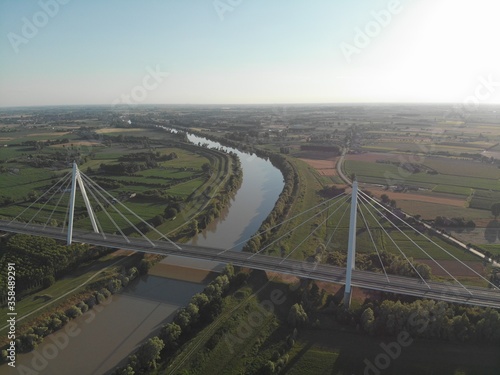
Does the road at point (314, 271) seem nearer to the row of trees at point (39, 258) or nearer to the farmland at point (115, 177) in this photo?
the row of trees at point (39, 258)

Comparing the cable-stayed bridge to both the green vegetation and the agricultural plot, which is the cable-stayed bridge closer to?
the green vegetation

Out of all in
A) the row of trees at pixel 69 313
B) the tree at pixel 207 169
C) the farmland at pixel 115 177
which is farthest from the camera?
the tree at pixel 207 169

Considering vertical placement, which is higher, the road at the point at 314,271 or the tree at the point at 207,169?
the tree at the point at 207,169

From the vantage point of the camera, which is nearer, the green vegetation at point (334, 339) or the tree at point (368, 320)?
the green vegetation at point (334, 339)

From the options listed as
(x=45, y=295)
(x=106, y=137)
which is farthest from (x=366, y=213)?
(x=106, y=137)

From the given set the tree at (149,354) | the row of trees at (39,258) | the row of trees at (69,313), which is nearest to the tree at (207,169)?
the row of trees at (39,258)

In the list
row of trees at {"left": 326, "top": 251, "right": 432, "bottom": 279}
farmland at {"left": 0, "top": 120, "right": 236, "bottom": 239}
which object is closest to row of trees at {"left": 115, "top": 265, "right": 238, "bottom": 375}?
row of trees at {"left": 326, "top": 251, "right": 432, "bottom": 279}

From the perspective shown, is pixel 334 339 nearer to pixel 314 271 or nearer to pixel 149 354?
pixel 314 271

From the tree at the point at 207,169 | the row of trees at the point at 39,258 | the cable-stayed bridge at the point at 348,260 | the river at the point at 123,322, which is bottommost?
the river at the point at 123,322

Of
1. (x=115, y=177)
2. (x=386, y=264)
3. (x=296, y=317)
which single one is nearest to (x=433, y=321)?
(x=386, y=264)
